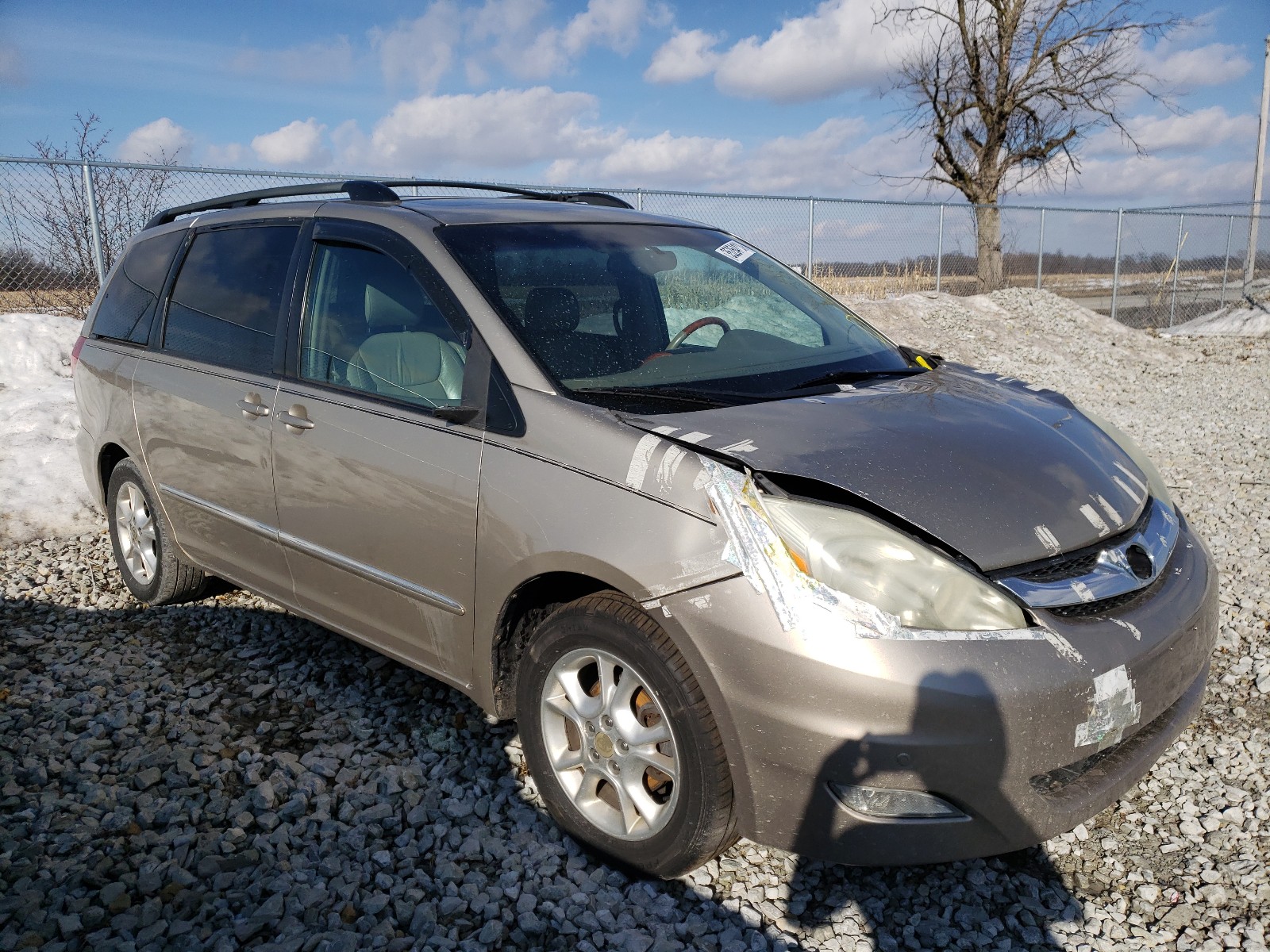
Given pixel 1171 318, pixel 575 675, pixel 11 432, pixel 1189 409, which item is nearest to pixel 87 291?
pixel 11 432

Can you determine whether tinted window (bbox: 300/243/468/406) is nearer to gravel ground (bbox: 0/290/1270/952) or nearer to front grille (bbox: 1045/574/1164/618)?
gravel ground (bbox: 0/290/1270/952)

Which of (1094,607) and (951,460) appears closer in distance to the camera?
(1094,607)

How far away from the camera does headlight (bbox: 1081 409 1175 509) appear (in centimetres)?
306

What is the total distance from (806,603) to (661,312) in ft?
5.37

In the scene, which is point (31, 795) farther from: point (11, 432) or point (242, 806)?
point (11, 432)

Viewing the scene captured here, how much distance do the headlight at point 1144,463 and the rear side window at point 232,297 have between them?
10.1 feet

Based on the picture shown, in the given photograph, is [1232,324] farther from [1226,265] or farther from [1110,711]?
[1110,711]

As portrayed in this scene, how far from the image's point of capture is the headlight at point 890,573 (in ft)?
7.09

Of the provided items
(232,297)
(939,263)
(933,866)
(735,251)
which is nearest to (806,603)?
(933,866)

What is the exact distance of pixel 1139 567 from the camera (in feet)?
8.27

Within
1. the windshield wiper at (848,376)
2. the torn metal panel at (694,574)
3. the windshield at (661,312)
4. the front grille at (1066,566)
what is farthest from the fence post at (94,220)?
the front grille at (1066,566)

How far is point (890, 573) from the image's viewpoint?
2.20 metres

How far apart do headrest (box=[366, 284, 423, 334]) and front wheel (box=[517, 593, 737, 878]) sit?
1.18 m

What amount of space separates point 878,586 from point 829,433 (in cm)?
53
